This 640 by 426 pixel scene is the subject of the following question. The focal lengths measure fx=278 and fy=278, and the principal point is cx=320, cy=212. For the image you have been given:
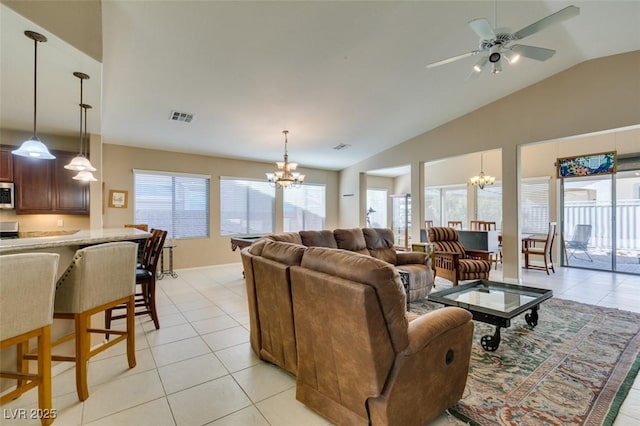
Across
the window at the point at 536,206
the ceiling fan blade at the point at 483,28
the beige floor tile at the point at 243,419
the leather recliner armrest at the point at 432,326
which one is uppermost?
the ceiling fan blade at the point at 483,28

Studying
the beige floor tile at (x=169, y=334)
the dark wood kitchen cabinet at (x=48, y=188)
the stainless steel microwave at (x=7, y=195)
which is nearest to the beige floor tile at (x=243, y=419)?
the beige floor tile at (x=169, y=334)

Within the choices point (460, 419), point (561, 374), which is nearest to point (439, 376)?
point (460, 419)

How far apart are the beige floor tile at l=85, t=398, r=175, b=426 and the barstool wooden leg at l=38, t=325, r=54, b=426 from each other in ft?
0.83

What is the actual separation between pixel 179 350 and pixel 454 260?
403cm

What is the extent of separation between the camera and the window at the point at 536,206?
6.91 meters

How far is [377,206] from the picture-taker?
10.4m

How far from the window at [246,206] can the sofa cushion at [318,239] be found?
358 cm

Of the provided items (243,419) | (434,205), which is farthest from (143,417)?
(434,205)

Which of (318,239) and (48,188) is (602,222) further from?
(48,188)

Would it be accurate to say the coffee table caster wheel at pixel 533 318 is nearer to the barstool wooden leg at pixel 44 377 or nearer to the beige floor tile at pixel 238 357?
the beige floor tile at pixel 238 357

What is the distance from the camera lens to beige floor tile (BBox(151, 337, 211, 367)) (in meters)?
2.48

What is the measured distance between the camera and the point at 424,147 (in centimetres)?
639

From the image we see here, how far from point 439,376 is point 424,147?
18.4 feet

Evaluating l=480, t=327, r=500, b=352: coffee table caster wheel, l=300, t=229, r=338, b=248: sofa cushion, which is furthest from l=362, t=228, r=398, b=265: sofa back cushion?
l=480, t=327, r=500, b=352: coffee table caster wheel
